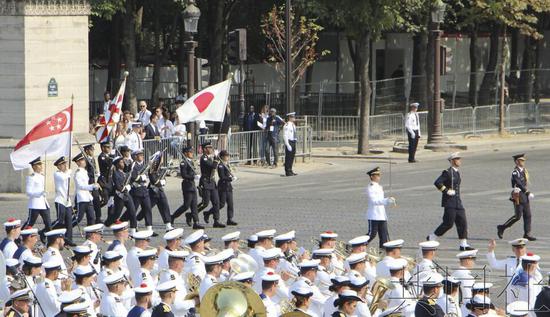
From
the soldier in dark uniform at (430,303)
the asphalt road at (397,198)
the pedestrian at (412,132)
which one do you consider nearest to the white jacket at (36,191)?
the asphalt road at (397,198)

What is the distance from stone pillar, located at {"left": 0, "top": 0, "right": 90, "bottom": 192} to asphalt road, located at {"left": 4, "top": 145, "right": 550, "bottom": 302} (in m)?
2.09

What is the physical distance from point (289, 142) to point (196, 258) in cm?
1682

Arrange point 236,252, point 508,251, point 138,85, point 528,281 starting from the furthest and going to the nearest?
1. point 138,85
2. point 508,251
3. point 236,252
4. point 528,281


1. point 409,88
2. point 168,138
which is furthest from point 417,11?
point 168,138

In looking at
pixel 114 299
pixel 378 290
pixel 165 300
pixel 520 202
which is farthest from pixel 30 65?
pixel 165 300

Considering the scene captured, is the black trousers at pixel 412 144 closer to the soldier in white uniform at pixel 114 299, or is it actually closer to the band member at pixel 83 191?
the band member at pixel 83 191

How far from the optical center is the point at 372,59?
184ft

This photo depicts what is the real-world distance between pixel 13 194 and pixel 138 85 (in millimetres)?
23085

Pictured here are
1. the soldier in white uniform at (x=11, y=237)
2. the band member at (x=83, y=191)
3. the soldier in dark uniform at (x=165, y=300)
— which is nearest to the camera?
the soldier in dark uniform at (x=165, y=300)

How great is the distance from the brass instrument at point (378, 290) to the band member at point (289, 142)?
17630 millimetres

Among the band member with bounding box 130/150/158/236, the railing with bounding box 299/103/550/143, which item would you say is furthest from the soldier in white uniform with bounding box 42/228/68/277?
the railing with bounding box 299/103/550/143

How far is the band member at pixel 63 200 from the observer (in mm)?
23812

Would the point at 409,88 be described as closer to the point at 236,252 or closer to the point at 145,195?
the point at 145,195

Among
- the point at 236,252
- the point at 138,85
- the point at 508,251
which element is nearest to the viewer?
the point at 236,252
